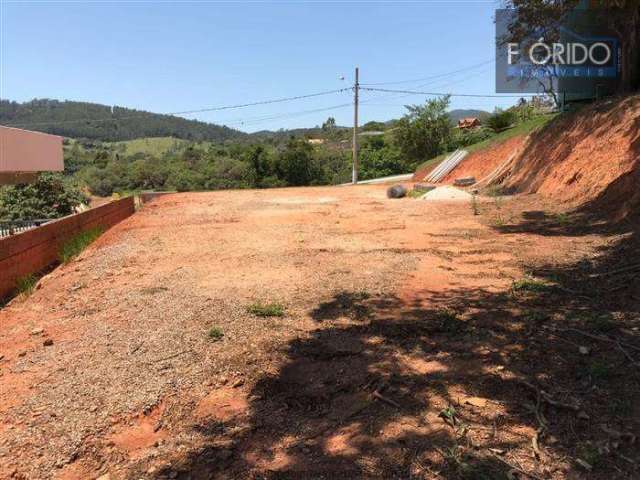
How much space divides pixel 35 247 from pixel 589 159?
40.8ft

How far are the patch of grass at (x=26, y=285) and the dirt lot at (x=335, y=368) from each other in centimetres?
29

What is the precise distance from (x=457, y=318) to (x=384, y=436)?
2.11m

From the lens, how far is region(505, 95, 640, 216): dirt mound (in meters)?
9.79

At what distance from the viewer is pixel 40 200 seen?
15500mm

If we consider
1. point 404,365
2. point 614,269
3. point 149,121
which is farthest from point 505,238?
Answer: point 149,121

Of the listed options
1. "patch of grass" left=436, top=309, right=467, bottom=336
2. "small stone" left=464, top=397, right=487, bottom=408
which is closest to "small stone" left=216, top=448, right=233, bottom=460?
"small stone" left=464, top=397, right=487, bottom=408

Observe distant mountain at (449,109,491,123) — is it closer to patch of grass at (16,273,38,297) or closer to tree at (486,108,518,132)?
tree at (486,108,518,132)

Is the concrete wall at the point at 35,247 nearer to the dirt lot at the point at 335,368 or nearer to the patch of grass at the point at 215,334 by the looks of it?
the dirt lot at the point at 335,368

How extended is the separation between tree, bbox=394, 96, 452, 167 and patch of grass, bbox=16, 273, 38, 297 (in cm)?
3351

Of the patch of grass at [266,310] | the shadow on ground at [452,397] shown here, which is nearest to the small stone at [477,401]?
the shadow on ground at [452,397]

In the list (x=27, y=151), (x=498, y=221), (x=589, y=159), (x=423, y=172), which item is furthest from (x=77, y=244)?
(x=423, y=172)

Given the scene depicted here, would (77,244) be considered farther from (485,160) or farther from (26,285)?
(485,160)

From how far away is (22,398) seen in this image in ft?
10.9

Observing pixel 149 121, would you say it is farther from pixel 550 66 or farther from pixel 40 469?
pixel 40 469
